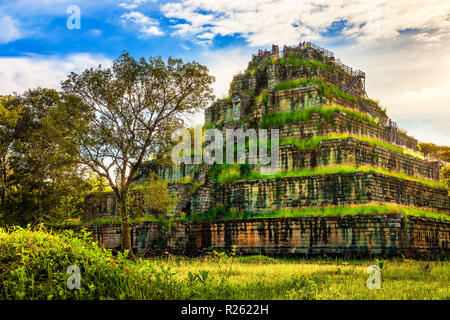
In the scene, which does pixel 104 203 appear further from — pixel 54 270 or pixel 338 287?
pixel 54 270

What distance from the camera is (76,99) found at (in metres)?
22.1

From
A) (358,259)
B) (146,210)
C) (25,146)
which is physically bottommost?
(358,259)

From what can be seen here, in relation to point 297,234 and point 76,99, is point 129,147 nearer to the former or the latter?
point 76,99

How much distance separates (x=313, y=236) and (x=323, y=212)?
1530 mm

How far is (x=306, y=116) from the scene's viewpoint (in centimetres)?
3003

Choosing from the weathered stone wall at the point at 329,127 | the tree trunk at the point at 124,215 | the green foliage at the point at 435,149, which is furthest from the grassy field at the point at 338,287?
the green foliage at the point at 435,149

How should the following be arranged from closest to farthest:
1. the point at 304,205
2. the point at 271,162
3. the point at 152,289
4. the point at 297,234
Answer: the point at 152,289, the point at 297,234, the point at 304,205, the point at 271,162

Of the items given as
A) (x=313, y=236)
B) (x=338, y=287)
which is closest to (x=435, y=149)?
(x=313, y=236)

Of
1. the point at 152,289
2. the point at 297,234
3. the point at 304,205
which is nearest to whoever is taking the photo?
the point at 152,289

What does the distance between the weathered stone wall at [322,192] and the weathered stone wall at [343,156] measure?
1.68 metres

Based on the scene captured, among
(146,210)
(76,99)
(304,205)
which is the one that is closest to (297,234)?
(304,205)

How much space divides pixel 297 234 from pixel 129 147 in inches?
393

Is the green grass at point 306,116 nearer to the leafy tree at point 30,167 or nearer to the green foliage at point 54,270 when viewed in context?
the leafy tree at point 30,167

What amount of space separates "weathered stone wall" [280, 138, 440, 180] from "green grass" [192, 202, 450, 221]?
3.08 m
